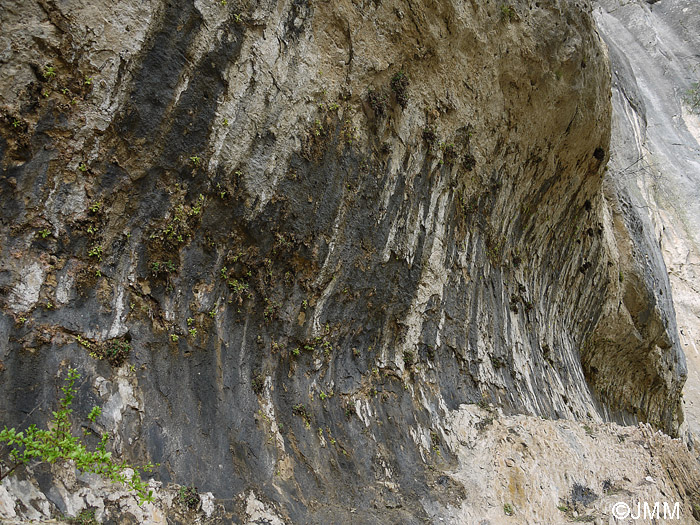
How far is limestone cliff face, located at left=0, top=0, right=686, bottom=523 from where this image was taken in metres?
3.38

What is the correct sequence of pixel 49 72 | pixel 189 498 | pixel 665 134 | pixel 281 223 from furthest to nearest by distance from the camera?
1. pixel 665 134
2. pixel 281 223
3. pixel 189 498
4. pixel 49 72

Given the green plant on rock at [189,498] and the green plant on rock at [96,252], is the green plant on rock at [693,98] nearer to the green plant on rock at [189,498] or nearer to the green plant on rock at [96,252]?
the green plant on rock at [96,252]

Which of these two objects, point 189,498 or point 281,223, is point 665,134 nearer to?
point 281,223

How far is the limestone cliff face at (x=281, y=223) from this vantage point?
338 cm

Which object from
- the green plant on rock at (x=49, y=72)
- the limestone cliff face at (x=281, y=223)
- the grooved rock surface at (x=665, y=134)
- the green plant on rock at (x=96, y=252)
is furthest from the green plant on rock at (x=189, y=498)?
the grooved rock surface at (x=665, y=134)

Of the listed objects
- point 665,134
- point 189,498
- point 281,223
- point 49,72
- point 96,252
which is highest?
point 665,134

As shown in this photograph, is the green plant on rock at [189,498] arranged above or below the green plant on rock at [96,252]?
below

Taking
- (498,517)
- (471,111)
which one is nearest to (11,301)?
(498,517)

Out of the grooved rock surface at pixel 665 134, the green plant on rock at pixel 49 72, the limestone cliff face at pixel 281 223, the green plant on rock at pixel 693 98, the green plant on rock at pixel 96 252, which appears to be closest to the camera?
the green plant on rock at pixel 49 72

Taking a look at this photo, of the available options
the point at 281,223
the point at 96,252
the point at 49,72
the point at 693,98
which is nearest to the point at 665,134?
the point at 693,98

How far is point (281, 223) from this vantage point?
444cm

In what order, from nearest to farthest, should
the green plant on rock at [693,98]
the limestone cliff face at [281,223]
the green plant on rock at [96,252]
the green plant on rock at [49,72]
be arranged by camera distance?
the green plant on rock at [49,72]
the limestone cliff face at [281,223]
the green plant on rock at [96,252]
the green plant on rock at [693,98]

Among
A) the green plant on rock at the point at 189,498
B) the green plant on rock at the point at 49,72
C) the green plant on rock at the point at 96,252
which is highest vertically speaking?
the green plant on rock at the point at 49,72

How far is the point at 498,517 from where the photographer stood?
4.40 meters
